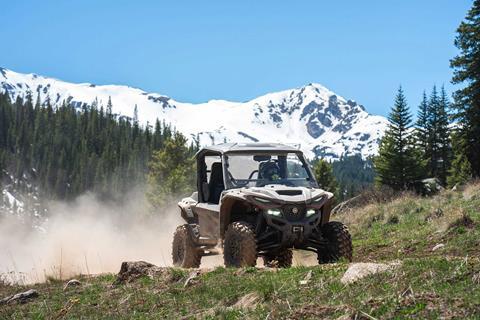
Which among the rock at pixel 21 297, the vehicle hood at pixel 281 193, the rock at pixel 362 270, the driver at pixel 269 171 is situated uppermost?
the driver at pixel 269 171

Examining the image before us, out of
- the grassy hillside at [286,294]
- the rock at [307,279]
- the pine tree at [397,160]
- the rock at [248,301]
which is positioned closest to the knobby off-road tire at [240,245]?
the grassy hillside at [286,294]

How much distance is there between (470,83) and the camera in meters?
38.3

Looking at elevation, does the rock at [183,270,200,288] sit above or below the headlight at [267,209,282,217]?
below

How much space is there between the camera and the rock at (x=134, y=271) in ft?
32.0

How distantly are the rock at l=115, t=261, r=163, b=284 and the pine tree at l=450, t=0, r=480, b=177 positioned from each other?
104ft

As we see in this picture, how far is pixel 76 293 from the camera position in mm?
9719

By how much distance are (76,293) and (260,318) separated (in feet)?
15.5

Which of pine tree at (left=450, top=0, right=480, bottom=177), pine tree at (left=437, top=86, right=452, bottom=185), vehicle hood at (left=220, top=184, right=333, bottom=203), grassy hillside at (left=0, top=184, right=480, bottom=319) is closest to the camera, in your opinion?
grassy hillside at (left=0, top=184, right=480, bottom=319)

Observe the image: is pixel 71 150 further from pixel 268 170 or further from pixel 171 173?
pixel 268 170

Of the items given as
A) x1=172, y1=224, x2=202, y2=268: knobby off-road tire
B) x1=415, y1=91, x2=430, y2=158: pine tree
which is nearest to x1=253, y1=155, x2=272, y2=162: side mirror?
x1=172, y1=224, x2=202, y2=268: knobby off-road tire

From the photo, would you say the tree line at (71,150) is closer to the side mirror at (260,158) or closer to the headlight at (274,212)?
the side mirror at (260,158)

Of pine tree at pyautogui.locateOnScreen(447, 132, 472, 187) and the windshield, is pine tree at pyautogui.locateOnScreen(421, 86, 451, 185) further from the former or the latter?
the windshield

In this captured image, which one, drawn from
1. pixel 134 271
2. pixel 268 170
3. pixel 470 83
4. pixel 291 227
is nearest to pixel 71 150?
pixel 470 83

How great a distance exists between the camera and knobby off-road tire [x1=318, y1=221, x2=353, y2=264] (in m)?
10.6
